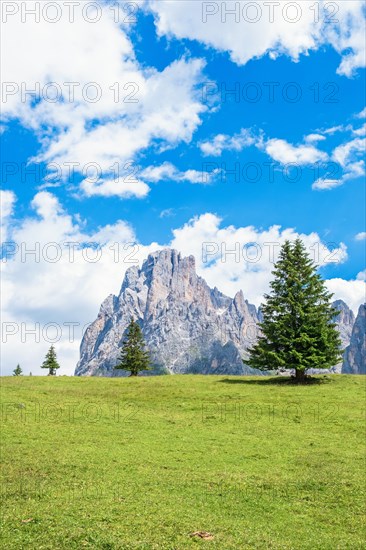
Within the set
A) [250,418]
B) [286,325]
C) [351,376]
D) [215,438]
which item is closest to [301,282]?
[286,325]

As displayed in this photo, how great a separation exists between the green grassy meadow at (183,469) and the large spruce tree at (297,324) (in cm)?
718

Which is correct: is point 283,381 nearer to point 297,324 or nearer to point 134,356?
point 297,324

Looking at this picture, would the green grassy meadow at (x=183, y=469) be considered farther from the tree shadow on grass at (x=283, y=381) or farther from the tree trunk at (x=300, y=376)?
the tree trunk at (x=300, y=376)

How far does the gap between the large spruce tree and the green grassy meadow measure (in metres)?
7.18

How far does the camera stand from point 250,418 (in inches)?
1350

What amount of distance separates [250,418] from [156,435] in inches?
349

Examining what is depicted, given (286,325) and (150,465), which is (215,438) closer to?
(150,465)

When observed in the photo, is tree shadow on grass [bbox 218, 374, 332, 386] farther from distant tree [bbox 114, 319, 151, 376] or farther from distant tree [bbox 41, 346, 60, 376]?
distant tree [bbox 41, 346, 60, 376]

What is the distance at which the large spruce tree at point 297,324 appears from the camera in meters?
50.8

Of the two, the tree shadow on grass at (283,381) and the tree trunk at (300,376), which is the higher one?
the tree trunk at (300,376)

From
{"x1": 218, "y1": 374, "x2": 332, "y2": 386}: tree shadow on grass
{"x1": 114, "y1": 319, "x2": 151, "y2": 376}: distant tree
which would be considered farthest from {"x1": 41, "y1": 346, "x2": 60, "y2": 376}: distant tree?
A: {"x1": 218, "y1": 374, "x2": 332, "y2": 386}: tree shadow on grass

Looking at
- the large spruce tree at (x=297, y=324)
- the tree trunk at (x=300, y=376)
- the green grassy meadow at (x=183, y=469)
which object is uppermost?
the large spruce tree at (x=297, y=324)

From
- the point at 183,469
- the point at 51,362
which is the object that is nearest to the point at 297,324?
the point at 183,469

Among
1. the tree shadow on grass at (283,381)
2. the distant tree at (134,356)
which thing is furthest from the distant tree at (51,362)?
the tree shadow on grass at (283,381)
